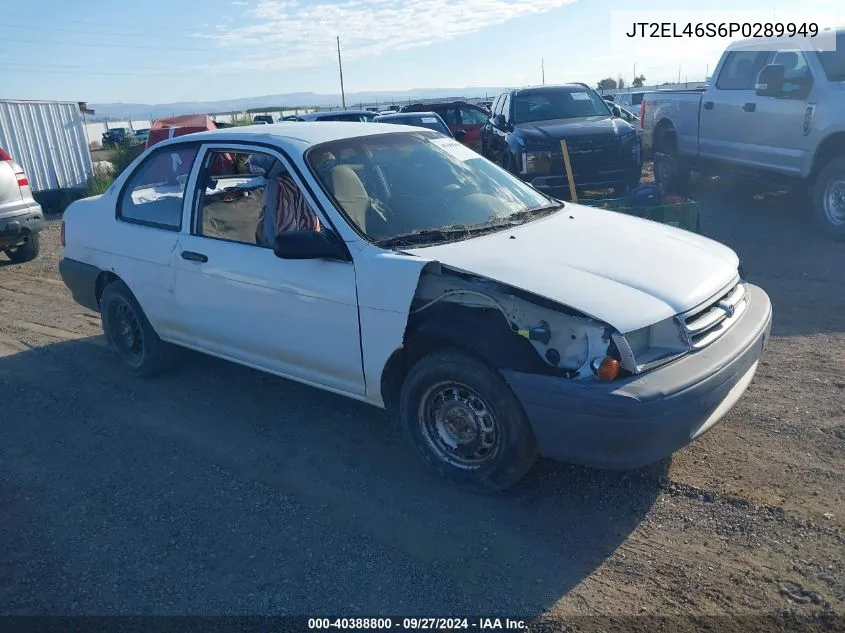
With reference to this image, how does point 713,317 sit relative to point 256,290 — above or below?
below

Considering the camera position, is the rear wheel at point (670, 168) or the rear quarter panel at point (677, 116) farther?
the rear wheel at point (670, 168)

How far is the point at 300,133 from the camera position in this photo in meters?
4.60

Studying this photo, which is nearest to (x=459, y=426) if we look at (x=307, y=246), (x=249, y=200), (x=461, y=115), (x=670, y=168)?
(x=307, y=246)

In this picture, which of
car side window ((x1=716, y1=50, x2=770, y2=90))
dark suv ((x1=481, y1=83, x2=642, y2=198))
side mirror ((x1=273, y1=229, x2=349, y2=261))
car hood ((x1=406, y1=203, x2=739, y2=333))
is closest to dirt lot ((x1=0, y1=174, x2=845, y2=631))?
car hood ((x1=406, y1=203, x2=739, y2=333))

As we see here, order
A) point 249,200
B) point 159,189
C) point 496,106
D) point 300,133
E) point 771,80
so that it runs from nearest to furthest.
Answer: point 300,133, point 249,200, point 159,189, point 771,80, point 496,106

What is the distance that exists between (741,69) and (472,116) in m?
9.58

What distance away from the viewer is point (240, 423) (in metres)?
4.71

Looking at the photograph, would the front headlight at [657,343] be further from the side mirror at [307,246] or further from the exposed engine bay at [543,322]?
the side mirror at [307,246]

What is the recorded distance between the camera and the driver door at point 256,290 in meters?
3.95

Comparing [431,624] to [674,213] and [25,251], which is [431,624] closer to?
[674,213]

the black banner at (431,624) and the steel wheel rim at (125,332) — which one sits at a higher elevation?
the steel wheel rim at (125,332)

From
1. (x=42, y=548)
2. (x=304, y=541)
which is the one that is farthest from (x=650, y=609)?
(x=42, y=548)

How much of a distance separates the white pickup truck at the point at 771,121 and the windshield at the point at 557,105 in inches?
45.8

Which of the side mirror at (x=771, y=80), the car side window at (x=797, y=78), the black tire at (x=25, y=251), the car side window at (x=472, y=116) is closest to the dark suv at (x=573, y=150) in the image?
the side mirror at (x=771, y=80)
